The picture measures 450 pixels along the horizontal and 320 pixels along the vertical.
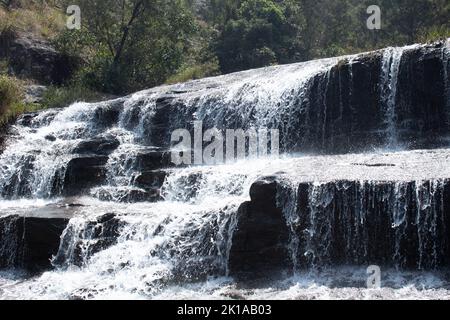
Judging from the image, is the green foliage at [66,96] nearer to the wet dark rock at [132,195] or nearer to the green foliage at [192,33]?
the green foliage at [192,33]

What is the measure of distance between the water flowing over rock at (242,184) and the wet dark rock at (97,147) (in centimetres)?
6

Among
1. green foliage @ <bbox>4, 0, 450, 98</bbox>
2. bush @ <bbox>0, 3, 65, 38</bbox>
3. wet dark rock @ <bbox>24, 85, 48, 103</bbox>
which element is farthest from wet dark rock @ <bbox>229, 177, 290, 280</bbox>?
bush @ <bbox>0, 3, 65, 38</bbox>

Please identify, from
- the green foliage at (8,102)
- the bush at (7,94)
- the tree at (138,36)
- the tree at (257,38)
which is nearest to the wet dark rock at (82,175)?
the green foliage at (8,102)

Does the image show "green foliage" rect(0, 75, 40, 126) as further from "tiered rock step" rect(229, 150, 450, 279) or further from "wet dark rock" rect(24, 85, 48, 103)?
"tiered rock step" rect(229, 150, 450, 279)

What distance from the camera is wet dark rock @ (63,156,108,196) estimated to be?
1462 cm

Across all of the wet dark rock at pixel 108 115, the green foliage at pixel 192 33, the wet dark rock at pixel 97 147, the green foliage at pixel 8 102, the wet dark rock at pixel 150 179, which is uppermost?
the green foliage at pixel 192 33

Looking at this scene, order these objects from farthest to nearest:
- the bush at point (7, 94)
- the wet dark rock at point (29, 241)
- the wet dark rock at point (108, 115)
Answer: the bush at point (7, 94), the wet dark rock at point (108, 115), the wet dark rock at point (29, 241)

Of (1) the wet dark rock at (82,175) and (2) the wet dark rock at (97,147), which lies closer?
(1) the wet dark rock at (82,175)

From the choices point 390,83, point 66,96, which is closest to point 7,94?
point 66,96

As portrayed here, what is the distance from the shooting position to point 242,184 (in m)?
12.3

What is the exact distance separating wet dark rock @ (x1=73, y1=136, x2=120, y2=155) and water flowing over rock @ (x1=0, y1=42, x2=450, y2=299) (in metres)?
0.06

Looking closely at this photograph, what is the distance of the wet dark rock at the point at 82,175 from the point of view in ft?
48.0

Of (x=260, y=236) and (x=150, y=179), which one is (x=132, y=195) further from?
(x=260, y=236)
